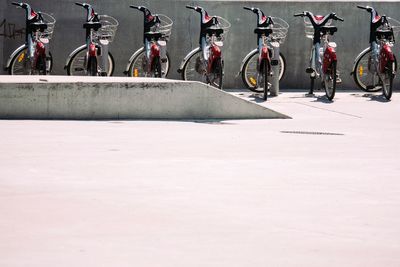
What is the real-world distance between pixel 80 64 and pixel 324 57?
3.57m

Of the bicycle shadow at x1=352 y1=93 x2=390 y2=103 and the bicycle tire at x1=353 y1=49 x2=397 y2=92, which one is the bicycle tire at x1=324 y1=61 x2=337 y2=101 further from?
the bicycle tire at x1=353 y1=49 x2=397 y2=92

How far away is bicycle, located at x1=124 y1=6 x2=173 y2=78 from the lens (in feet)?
64.0

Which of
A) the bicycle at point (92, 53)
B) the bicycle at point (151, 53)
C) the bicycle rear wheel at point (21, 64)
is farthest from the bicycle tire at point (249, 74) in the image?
the bicycle rear wheel at point (21, 64)

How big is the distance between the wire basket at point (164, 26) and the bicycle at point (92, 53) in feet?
2.26

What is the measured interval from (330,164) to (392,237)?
3598 mm

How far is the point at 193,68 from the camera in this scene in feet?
65.6

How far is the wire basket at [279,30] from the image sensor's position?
784 inches

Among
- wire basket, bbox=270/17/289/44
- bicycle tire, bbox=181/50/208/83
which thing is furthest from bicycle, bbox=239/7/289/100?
bicycle tire, bbox=181/50/208/83

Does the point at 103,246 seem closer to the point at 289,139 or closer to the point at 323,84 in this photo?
the point at 289,139

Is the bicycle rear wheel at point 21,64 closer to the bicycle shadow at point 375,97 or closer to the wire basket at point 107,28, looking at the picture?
the wire basket at point 107,28

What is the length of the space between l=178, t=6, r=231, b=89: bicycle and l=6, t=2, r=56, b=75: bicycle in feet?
6.35

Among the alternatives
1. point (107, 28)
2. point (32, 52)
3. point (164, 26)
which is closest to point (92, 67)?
point (32, 52)

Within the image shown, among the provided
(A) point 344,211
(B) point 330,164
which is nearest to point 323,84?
(B) point 330,164

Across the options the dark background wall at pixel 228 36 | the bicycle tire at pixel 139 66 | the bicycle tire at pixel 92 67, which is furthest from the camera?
the dark background wall at pixel 228 36
